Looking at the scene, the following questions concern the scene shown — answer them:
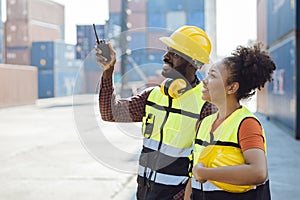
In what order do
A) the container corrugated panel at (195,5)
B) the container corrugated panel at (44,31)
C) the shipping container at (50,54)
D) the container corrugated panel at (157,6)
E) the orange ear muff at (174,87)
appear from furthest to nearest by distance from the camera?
the container corrugated panel at (44,31) < the shipping container at (50,54) < the container corrugated panel at (195,5) < the container corrugated panel at (157,6) < the orange ear muff at (174,87)

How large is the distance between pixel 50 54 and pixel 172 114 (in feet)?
143

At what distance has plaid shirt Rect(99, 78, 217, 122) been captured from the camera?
86.7 inches

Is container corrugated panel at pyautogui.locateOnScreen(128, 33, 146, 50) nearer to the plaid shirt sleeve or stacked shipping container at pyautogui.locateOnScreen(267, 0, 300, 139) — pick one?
the plaid shirt sleeve

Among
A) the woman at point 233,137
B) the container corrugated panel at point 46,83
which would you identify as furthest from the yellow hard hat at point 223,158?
the container corrugated panel at point 46,83

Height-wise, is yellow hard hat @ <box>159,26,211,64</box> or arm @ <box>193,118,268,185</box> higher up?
yellow hard hat @ <box>159,26,211,64</box>

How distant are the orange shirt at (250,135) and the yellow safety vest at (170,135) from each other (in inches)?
16.1

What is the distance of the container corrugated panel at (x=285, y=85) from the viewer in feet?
39.5

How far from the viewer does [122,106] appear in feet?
7.82

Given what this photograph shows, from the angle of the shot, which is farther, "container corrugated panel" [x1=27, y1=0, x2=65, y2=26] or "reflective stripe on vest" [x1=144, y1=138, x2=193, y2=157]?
"container corrugated panel" [x1=27, y1=0, x2=65, y2=26]

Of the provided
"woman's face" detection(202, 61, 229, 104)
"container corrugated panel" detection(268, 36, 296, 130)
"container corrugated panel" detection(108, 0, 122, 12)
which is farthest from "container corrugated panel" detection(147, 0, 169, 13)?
"woman's face" detection(202, 61, 229, 104)

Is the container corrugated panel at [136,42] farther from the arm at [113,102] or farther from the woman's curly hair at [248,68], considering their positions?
the woman's curly hair at [248,68]

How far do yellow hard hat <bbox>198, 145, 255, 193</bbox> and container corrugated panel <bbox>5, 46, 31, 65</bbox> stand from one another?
45.3 meters

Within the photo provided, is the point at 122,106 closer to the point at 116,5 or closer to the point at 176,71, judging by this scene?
the point at 176,71

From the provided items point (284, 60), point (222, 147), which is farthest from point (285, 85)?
point (222, 147)
